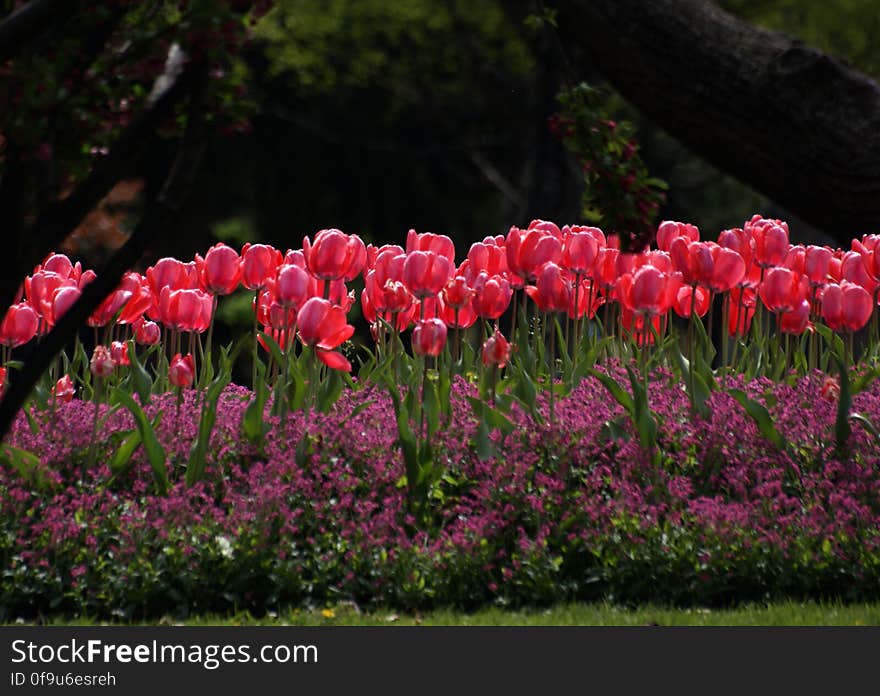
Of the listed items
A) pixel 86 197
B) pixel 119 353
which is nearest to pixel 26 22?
pixel 86 197

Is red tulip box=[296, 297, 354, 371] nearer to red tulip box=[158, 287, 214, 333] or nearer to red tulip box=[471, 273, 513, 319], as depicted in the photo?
red tulip box=[158, 287, 214, 333]

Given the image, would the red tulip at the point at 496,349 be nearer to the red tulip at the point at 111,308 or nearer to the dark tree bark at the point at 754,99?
the red tulip at the point at 111,308

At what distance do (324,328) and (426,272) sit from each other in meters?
0.58

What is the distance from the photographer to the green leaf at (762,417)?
5.50 m

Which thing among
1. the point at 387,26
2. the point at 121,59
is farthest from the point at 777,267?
the point at 387,26

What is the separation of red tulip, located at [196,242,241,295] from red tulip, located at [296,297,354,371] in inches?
20.8

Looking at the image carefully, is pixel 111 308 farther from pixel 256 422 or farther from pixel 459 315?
pixel 459 315

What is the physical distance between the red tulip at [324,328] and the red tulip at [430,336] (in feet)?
1.15

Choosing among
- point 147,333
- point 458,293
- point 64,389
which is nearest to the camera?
point 458,293

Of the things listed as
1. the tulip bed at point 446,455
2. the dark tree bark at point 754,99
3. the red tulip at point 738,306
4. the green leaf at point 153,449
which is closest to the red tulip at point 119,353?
the tulip bed at point 446,455

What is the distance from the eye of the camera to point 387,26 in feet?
60.6

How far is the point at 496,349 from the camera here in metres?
5.39

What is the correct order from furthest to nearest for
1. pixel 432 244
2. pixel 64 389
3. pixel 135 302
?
pixel 64 389
pixel 135 302
pixel 432 244

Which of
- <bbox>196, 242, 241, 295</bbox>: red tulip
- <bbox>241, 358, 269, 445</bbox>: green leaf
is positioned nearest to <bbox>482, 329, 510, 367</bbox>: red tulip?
<bbox>241, 358, 269, 445</bbox>: green leaf
